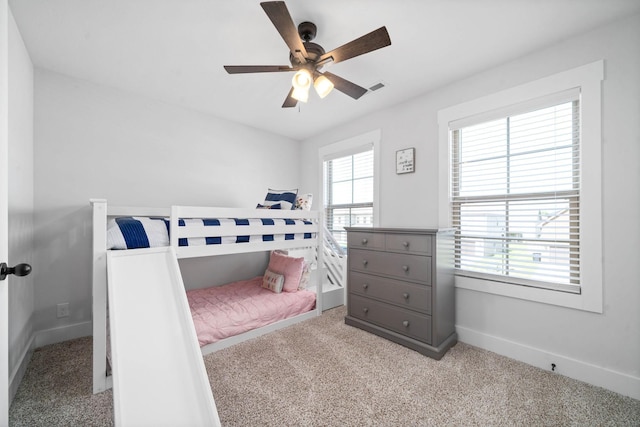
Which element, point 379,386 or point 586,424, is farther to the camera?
point 379,386

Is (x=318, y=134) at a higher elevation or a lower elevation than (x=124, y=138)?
higher

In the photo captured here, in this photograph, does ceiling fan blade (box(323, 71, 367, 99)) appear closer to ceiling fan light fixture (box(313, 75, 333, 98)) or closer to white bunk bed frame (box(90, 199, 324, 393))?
ceiling fan light fixture (box(313, 75, 333, 98))

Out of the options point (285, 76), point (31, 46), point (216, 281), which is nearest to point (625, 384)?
point (285, 76)

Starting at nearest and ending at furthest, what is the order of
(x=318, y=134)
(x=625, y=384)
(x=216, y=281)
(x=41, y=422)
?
1. (x=41, y=422)
2. (x=625, y=384)
3. (x=216, y=281)
4. (x=318, y=134)

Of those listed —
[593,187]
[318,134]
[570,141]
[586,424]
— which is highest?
[318,134]

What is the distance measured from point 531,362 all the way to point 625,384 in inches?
18.1

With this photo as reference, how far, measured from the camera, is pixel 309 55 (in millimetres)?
1671

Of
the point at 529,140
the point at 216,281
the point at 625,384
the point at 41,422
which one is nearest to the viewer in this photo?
the point at 41,422

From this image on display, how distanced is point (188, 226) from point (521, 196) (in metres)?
2.54

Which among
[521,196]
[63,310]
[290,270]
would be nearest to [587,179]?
[521,196]

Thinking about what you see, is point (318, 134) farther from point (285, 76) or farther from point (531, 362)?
point (531, 362)

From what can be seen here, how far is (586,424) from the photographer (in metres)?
1.41

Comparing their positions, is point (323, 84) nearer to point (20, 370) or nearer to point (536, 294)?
point (536, 294)

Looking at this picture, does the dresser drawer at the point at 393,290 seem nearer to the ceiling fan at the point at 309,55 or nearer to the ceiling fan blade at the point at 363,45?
the ceiling fan at the point at 309,55
